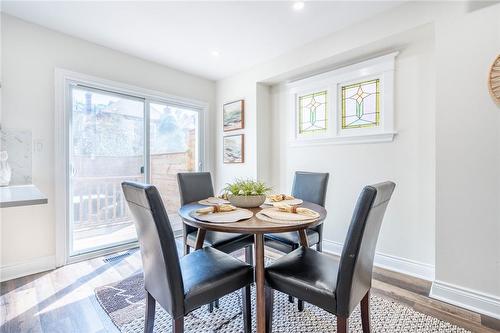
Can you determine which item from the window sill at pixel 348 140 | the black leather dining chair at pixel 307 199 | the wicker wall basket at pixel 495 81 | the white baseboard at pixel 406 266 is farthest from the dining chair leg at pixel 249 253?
the wicker wall basket at pixel 495 81

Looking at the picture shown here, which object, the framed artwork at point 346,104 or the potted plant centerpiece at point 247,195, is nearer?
the potted plant centerpiece at point 247,195

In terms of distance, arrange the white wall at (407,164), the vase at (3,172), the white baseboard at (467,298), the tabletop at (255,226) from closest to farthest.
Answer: the tabletop at (255,226) < the white baseboard at (467,298) < the vase at (3,172) < the white wall at (407,164)

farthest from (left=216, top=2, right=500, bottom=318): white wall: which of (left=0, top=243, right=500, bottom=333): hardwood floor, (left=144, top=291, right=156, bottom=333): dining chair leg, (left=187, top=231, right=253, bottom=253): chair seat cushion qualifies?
(left=144, top=291, right=156, bottom=333): dining chair leg

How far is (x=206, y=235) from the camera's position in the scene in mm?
2037

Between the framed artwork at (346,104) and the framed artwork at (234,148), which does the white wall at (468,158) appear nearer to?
the framed artwork at (346,104)

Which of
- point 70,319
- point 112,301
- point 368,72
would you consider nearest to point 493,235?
point 368,72

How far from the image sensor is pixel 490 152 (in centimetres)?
173

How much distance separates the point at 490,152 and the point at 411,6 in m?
1.36

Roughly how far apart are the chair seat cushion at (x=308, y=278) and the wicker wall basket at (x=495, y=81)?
1.63 metres

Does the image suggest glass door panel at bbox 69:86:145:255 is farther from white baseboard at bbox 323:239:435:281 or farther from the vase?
white baseboard at bbox 323:239:435:281

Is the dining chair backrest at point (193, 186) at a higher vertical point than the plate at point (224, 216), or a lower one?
higher

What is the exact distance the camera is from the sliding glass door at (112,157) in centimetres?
278

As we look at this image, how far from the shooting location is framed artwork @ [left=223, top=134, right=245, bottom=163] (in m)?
3.64

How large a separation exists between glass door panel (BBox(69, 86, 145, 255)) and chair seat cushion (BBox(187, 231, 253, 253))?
161cm
